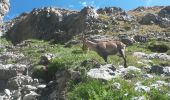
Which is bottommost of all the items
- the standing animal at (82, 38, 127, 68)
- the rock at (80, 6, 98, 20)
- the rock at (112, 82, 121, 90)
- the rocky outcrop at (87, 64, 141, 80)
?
the rock at (112, 82, 121, 90)

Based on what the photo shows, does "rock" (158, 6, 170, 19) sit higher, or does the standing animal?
"rock" (158, 6, 170, 19)

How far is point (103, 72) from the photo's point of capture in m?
20.5

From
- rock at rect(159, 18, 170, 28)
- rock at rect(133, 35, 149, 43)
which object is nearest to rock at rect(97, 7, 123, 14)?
rock at rect(159, 18, 170, 28)

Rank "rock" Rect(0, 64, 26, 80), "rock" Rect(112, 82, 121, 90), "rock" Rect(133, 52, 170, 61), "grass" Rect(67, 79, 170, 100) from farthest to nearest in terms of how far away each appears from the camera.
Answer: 1. "rock" Rect(133, 52, 170, 61)
2. "rock" Rect(0, 64, 26, 80)
3. "rock" Rect(112, 82, 121, 90)
4. "grass" Rect(67, 79, 170, 100)

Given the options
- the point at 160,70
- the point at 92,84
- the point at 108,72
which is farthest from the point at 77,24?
the point at 92,84

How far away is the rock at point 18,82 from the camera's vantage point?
74.3 ft

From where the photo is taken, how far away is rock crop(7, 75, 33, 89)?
74.3 feet

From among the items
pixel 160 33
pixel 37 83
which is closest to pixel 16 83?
pixel 37 83

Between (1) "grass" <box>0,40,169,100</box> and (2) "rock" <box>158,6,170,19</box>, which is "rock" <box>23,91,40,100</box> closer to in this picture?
(1) "grass" <box>0,40,169,100</box>

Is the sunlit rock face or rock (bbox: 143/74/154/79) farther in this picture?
the sunlit rock face

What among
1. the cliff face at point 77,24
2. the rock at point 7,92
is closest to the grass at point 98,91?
the rock at point 7,92

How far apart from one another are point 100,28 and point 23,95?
29946mm

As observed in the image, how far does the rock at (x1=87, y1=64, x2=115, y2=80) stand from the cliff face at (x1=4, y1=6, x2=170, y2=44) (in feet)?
79.9

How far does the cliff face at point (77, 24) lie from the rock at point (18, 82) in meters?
23.5
